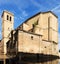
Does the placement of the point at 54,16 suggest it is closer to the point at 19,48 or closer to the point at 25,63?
the point at 19,48

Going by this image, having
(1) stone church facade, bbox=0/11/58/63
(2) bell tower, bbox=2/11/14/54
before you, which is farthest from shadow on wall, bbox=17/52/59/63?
(2) bell tower, bbox=2/11/14/54

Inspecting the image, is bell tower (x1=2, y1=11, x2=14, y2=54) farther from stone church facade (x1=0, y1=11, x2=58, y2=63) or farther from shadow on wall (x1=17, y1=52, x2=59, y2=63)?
shadow on wall (x1=17, y1=52, x2=59, y2=63)

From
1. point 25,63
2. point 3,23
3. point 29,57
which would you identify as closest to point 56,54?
point 29,57

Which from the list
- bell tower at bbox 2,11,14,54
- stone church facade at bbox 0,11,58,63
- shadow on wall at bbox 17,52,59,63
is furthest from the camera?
bell tower at bbox 2,11,14,54

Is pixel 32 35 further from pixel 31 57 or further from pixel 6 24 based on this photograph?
pixel 6 24

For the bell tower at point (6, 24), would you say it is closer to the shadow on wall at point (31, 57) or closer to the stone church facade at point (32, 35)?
the stone church facade at point (32, 35)

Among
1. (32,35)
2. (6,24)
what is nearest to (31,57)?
(32,35)

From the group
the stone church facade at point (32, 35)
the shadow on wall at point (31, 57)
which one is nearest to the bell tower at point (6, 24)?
the stone church facade at point (32, 35)

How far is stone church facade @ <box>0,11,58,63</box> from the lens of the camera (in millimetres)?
32344

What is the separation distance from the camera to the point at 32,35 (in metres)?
33.9

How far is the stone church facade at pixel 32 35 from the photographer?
3234cm

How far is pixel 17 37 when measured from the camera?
3219 centimetres

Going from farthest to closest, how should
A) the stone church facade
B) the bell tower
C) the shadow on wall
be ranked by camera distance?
the bell tower < the stone church facade < the shadow on wall

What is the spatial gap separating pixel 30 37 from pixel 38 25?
9.29 meters
